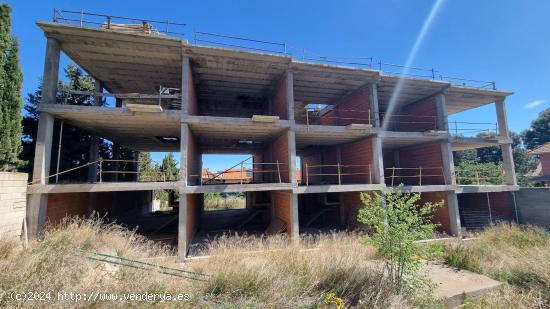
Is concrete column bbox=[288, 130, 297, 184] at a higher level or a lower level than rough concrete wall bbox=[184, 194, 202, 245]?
higher

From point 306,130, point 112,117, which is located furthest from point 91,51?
point 306,130

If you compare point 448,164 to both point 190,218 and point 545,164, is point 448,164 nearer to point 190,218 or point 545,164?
point 190,218

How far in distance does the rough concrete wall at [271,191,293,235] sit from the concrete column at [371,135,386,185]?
457cm

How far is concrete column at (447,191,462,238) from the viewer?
39.9ft

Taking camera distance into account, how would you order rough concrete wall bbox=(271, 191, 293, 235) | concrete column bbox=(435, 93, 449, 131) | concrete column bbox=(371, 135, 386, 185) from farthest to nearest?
concrete column bbox=(435, 93, 449, 131)
concrete column bbox=(371, 135, 386, 185)
rough concrete wall bbox=(271, 191, 293, 235)

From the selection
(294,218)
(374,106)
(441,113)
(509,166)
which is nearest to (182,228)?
(294,218)

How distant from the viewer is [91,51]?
31.0ft

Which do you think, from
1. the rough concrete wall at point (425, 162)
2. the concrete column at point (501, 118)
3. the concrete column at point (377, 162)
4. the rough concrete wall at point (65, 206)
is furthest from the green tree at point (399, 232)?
the concrete column at point (501, 118)

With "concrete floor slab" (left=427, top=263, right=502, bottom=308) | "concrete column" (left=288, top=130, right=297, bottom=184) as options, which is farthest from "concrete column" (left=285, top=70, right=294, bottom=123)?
"concrete floor slab" (left=427, top=263, right=502, bottom=308)

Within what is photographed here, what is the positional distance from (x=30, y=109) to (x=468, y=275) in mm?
19123

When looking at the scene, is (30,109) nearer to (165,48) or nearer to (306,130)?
(165,48)

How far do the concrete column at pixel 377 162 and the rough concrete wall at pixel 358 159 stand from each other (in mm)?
240

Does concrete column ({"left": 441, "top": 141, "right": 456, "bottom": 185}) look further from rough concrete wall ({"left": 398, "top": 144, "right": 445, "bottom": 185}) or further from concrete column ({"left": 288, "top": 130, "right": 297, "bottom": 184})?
concrete column ({"left": 288, "top": 130, "right": 297, "bottom": 184})

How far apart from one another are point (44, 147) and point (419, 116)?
1787 centimetres
